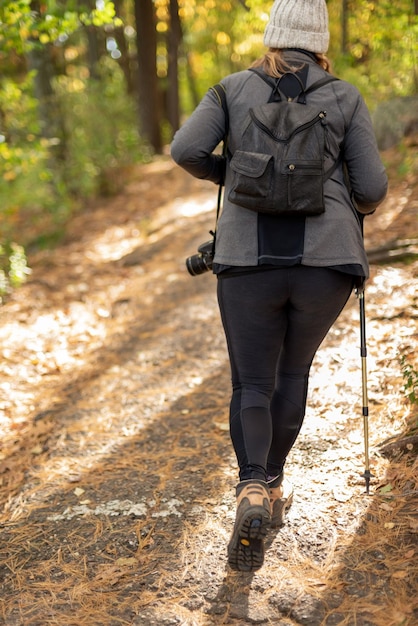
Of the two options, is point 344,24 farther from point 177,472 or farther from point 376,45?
point 177,472

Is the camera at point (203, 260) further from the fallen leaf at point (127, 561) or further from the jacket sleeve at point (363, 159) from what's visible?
the fallen leaf at point (127, 561)

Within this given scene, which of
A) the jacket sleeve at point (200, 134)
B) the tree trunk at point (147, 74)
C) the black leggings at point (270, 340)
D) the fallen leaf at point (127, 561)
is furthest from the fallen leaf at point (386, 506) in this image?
the tree trunk at point (147, 74)

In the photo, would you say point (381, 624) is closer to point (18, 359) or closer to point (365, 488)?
point (365, 488)

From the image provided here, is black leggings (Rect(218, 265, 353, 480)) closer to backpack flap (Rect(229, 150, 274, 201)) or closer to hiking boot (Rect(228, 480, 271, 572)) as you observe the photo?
hiking boot (Rect(228, 480, 271, 572))

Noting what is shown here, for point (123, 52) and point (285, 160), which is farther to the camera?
point (123, 52)

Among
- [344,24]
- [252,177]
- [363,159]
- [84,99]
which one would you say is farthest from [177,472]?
[84,99]

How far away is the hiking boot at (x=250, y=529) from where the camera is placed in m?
2.51

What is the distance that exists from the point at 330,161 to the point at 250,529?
1495mm

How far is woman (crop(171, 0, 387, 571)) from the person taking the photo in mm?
2500

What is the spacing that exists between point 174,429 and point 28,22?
4.13 meters

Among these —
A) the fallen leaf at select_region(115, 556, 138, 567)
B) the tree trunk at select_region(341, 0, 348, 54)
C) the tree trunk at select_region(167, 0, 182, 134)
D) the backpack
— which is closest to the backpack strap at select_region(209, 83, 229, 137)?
the backpack

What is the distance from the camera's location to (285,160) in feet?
7.97

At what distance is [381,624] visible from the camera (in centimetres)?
236

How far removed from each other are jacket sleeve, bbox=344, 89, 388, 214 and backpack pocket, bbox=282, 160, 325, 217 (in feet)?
0.61
